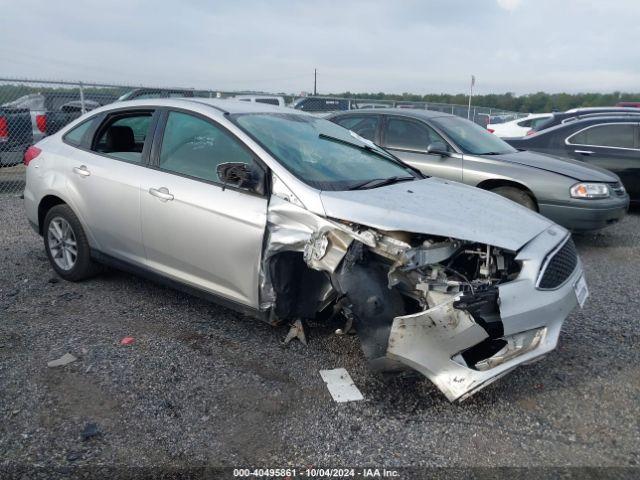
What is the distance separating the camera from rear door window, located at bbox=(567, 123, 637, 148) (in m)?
8.35

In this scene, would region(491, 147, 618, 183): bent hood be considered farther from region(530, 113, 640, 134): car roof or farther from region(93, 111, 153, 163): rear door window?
region(93, 111, 153, 163): rear door window

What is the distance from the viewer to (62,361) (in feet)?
11.3

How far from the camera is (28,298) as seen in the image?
4465 millimetres

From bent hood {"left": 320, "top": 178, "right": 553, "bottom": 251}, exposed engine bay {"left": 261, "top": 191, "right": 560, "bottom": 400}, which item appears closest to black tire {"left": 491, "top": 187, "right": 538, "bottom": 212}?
bent hood {"left": 320, "top": 178, "right": 553, "bottom": 251}

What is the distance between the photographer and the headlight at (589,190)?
6.13 metres

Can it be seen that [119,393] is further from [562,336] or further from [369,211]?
[562,336]

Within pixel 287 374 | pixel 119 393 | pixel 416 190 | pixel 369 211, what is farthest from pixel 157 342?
pixel 416 190

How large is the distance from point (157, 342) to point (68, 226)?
64.2 inches

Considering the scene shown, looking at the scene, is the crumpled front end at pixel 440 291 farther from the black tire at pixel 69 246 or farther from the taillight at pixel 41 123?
the taillight at pixel 41 123

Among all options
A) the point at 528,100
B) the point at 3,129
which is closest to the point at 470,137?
the point at 3,129

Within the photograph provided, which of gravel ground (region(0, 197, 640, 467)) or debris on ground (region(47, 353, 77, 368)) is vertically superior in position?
debris on ground (region(47, 353, 77, 368))

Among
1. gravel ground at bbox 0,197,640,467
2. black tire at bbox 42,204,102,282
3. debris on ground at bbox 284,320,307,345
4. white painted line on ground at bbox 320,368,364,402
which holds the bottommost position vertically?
white painted line on ground at bbox 320,368,364,402

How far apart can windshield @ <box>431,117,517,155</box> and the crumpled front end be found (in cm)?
360

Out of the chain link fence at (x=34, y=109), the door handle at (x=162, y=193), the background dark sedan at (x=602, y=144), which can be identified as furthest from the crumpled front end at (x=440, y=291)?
the chain link fence at (x=34, y=109)
